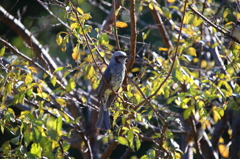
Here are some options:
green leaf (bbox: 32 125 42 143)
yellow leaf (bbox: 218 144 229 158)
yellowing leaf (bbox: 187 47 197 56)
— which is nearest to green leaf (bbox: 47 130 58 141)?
green leaf (bbox: 32 125 42 143)

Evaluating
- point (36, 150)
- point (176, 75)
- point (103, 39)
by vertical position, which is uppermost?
point (103, 39)

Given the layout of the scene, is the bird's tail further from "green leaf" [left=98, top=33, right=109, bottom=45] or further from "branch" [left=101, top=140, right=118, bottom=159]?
"green leaf" [left=98, top=33, right=109, bottom=45]

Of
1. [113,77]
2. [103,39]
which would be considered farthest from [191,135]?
[103,39]

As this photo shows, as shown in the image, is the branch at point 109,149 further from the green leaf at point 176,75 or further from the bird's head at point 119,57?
the green leaf at point 176,75

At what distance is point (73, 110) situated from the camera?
484 cm

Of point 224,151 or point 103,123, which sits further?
point 224,151

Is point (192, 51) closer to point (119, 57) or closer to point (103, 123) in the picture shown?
point (119, 57)

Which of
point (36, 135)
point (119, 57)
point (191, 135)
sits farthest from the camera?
point (191, 135)

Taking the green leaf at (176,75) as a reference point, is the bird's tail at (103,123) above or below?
below

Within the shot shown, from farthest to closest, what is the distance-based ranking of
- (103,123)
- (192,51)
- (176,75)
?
(103,123) → (192,51) → (176,75)

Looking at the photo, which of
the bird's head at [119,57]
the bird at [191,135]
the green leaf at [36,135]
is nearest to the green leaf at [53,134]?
the green leaf at [36,135]

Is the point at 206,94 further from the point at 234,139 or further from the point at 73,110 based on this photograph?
the point at 73,110

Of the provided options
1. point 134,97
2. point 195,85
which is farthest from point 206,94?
point 134,97

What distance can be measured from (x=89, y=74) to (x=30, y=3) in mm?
4226
